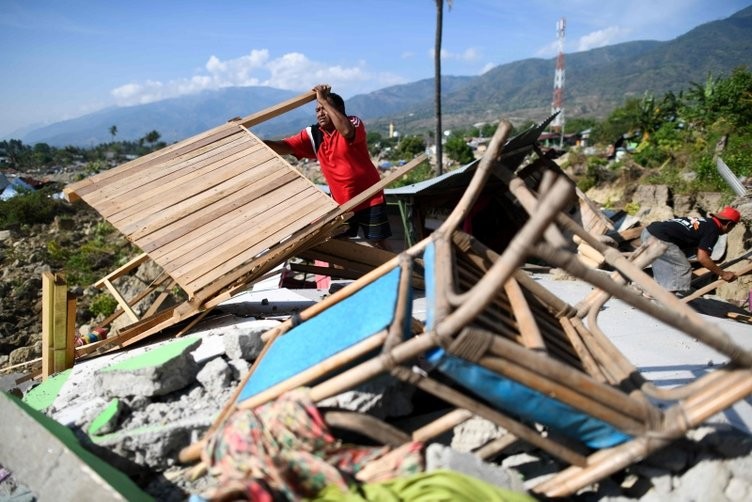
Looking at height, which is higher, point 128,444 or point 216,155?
point 216,155

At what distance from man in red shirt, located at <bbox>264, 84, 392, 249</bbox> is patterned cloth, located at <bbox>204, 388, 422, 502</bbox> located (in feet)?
9.13

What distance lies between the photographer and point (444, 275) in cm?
179

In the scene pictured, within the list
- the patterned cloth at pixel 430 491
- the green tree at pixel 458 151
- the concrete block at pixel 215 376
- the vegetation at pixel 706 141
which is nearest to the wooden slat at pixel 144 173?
the concrete block at pixel 215 376

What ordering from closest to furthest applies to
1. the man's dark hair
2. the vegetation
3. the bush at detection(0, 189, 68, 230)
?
the man's dark hair, the vegetation, the bush at detection(0, 189, 68, 230)

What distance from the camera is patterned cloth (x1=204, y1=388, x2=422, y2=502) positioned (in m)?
1.73

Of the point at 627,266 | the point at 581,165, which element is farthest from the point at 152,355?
the point at 581,165

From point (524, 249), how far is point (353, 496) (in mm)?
1113

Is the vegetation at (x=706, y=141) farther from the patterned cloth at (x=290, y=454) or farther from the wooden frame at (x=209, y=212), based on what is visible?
the patterned cloth at (x=290, y=454)

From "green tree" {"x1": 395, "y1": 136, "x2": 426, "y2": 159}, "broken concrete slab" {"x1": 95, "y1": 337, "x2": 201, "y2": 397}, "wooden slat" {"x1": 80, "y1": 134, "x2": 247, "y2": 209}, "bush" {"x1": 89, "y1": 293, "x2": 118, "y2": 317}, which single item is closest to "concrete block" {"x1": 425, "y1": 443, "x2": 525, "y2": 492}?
"broken concrete slab" {"x1": 95, "y1": 337, "x2": 201, "y2": 397}

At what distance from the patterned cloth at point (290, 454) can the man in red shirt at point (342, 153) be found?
2784 millimetres

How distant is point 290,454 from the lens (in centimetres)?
176

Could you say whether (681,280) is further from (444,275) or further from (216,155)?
(216,155)

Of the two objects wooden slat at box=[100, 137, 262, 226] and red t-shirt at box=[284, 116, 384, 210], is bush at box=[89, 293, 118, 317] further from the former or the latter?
red t-shirt at box=[284, 116, 384, 210]

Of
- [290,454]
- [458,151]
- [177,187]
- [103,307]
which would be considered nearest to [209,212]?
[177,187]
